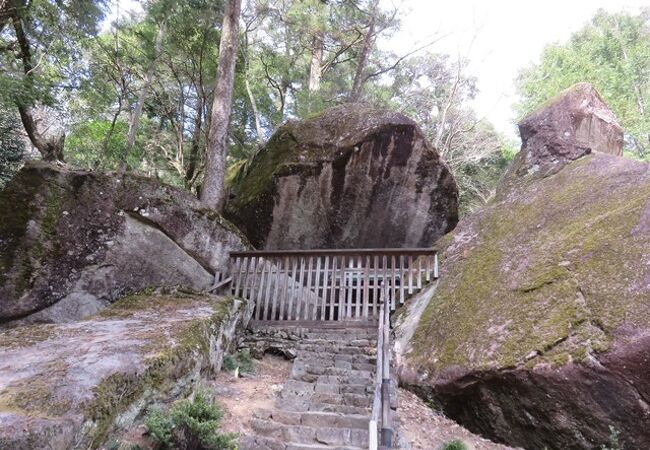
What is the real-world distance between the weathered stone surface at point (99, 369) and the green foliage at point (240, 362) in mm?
129

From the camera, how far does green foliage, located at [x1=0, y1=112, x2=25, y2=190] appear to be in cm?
944

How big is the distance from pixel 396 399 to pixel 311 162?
5.71m

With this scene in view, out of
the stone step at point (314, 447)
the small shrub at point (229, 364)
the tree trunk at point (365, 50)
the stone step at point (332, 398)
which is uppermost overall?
the tree trunk at point (365, 50)

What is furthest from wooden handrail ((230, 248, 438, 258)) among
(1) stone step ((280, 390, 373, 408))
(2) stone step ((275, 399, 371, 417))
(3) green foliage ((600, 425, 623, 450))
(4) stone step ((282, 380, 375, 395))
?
(3) green foliage ((600, 425, 623, 450))

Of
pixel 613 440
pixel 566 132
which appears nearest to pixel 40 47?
pixel 566 132

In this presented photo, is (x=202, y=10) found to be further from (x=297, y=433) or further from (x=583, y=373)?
(x=583, y=373)

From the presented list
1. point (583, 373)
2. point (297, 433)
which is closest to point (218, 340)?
point (297, 433)

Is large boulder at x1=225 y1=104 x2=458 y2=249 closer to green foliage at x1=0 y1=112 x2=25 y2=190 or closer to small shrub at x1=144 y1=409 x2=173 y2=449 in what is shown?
green foliage at x1=0 y1=112 x2=25 y2=190

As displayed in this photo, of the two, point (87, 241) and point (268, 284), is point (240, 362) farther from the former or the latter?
point (87, 241)

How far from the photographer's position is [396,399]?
4977mm

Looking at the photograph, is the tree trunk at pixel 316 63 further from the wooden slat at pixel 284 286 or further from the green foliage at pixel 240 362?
the green foliage at pixel 240 362

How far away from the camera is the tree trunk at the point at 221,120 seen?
948 centimetres

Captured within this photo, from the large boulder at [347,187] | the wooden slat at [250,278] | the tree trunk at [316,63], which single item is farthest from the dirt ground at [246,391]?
the tree trunk at [316,63]

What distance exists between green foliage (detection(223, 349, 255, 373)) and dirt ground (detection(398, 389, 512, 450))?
2234 mm
